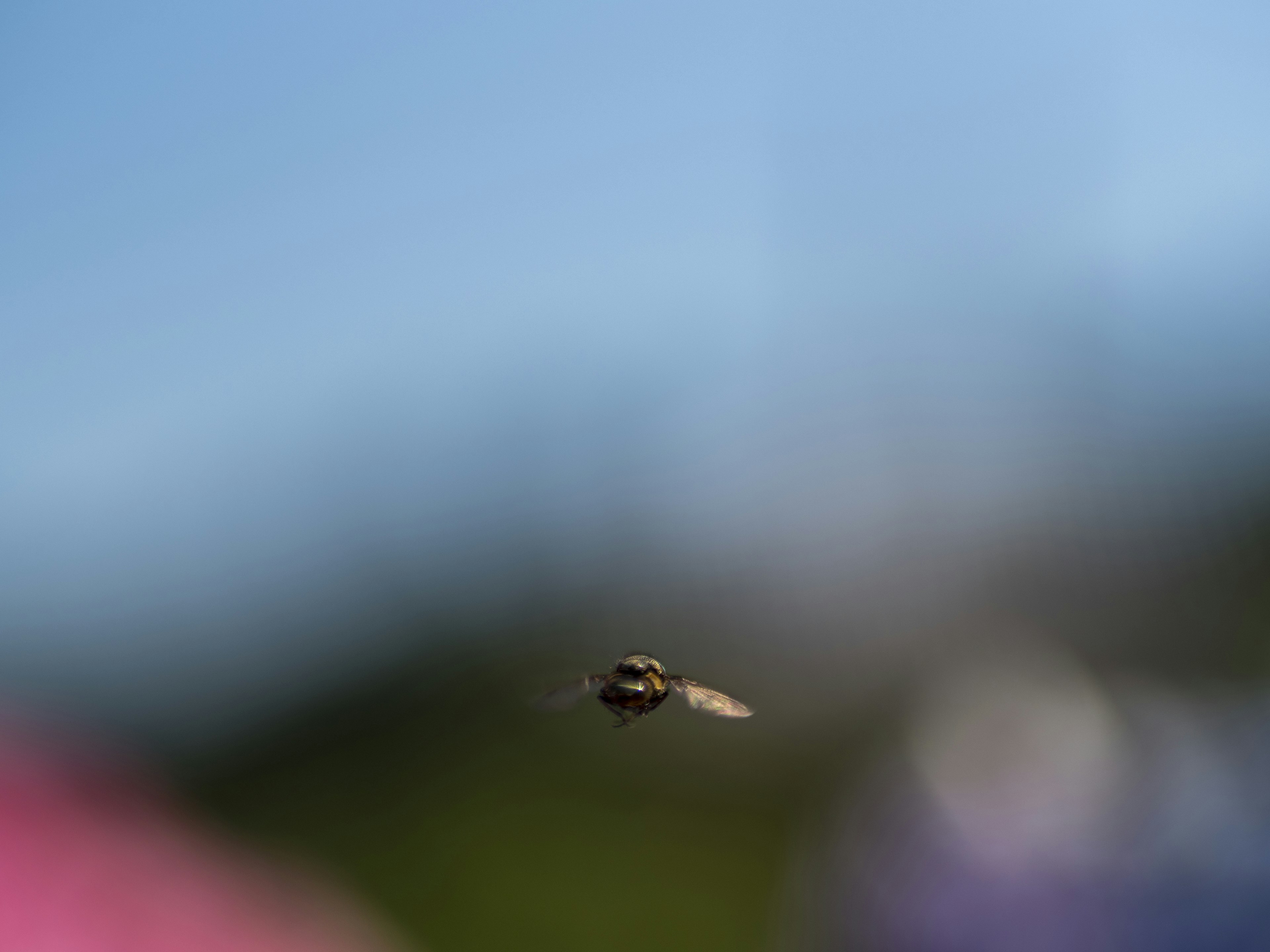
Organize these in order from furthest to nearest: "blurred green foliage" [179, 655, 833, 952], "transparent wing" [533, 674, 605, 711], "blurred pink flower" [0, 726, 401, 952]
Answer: "blurred green foliage" [179, 655, 833, 952], "transparent wing" [533, 674, 605, 711], "blurred pink flower" [0, 726, 401, 952]

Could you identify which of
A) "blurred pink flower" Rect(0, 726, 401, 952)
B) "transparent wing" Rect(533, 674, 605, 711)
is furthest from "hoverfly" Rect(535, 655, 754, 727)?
"blurred pink flower" Rect(0, 726, 401, 952)

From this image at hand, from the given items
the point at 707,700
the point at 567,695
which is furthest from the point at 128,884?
the point at 707,700

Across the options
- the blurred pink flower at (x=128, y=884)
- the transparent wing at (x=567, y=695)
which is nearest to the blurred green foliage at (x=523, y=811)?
the transparent wing at (x=567, y=695)

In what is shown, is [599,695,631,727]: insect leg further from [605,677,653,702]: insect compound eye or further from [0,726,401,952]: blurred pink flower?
[0,726,401,952]: blurred pink flower

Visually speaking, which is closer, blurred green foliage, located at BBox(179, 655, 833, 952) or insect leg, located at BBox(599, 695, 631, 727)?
insect leg, located at BBox(599, 695, 631, 727)

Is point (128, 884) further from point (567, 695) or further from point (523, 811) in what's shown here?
point (523, 811)

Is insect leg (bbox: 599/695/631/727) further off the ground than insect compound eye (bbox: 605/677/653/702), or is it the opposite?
insect compound eye (bbox: 605/677/653/702)

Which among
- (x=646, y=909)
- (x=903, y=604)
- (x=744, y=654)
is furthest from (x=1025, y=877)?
(x=903, y=604)

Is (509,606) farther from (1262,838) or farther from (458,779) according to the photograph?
(1262,838)
